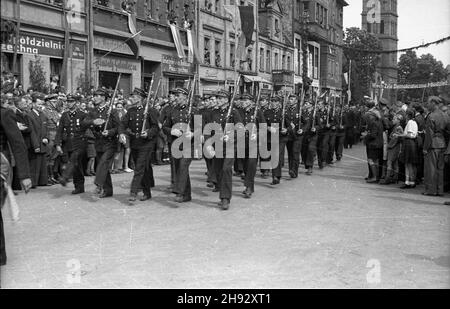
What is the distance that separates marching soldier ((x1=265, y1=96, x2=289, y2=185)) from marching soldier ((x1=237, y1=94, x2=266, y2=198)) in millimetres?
796

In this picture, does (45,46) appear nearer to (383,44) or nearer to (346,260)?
(346,260)

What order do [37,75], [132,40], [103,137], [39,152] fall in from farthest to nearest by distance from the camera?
[132,40] → [37,75] → [39,152] → [103,137]

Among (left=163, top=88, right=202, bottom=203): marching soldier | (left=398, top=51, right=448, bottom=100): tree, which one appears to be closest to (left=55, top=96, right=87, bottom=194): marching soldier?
(left=163, top=88, right=202, bottom=203): marching soldier

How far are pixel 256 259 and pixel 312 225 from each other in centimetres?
222

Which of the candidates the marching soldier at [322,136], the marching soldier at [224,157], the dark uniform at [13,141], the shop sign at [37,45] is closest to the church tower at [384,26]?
the marching soldier at [322,136]

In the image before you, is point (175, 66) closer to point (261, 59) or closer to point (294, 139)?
point (261, 59)

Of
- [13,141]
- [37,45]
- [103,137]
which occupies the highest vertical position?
[37,45]

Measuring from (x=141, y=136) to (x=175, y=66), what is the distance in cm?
2259

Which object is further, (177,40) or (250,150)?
(177,40)

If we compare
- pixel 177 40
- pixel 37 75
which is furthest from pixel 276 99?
pixel 177 40

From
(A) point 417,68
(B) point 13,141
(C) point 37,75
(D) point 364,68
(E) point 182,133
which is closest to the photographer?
(B) point 13,141

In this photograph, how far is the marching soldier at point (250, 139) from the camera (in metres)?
11.6

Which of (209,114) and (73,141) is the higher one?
(209,114)

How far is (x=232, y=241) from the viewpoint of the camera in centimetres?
765
